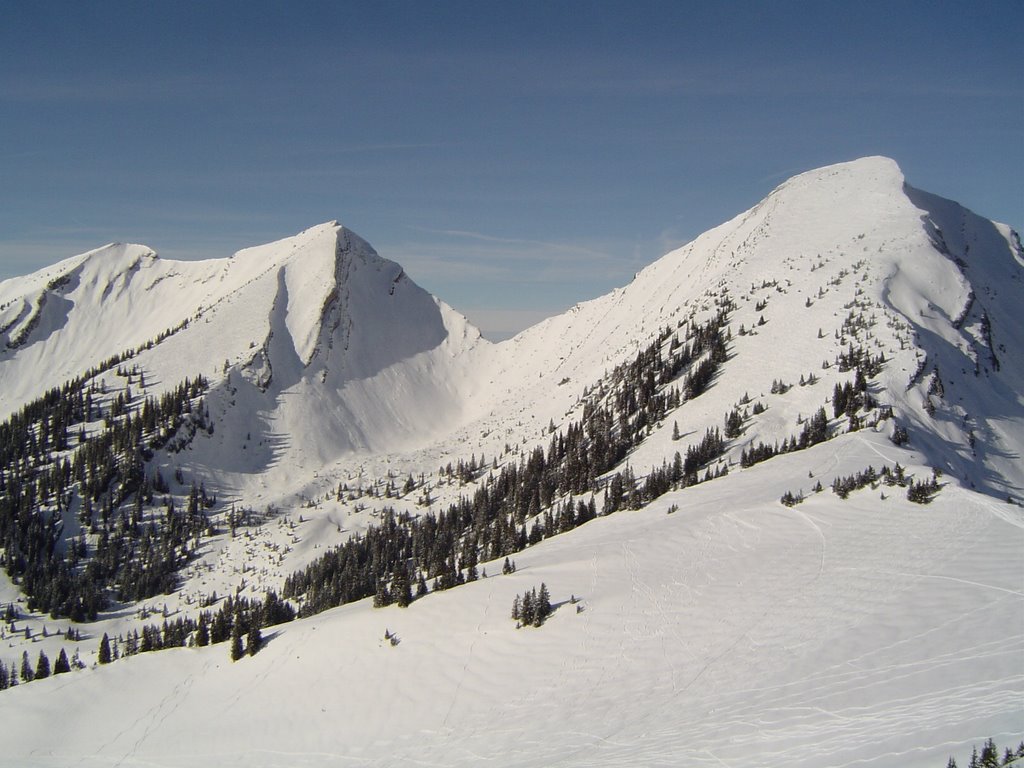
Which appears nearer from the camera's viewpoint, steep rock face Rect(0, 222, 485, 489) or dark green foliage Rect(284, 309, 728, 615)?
dark green foliage Rect(284, 309, 728, 615)

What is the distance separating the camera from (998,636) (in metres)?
24.2

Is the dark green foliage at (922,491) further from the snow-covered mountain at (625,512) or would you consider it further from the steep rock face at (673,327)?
the steep rock face at (673,327)

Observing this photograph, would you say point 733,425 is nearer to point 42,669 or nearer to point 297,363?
point 42,669

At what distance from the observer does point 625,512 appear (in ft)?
196

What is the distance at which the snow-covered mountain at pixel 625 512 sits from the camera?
26.0 meters

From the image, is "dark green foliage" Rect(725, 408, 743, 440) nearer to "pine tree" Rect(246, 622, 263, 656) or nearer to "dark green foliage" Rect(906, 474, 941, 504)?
"dark green foliage" Rect(906, 474, 941, 504)

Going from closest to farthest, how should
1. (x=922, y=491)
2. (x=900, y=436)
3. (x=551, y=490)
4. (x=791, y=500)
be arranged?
(x=922, y=491), (x=791, y=500), (x=900, y=436), (x=551, y=490)

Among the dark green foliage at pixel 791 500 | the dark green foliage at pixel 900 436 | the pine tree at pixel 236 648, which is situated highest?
the dark green foliage at pixel 900 436

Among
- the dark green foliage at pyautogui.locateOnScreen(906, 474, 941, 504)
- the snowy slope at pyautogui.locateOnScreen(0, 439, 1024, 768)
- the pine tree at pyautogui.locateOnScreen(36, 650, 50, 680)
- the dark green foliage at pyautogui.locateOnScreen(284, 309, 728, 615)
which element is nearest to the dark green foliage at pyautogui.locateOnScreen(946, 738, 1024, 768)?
the snowy slope at pyautogui.locateOnScreen(0, 439, 1024, 768)

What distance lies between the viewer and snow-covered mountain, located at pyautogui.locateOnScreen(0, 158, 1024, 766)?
26.0m

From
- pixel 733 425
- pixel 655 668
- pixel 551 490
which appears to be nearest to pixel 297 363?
pixel 551 490

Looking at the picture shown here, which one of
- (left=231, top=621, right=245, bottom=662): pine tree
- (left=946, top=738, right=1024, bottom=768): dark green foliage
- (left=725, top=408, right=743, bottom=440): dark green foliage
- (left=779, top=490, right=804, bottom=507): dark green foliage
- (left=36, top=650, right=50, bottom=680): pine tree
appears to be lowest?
(left=36, top=650, right=50, bottom=680): pine tree

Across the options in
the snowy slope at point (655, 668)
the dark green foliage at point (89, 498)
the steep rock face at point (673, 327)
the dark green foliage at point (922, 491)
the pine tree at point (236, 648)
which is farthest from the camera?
the dark green foliage at point (89, 498)

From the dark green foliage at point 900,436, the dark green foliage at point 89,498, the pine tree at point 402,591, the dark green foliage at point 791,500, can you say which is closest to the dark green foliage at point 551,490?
the pine tree at point 402,591
